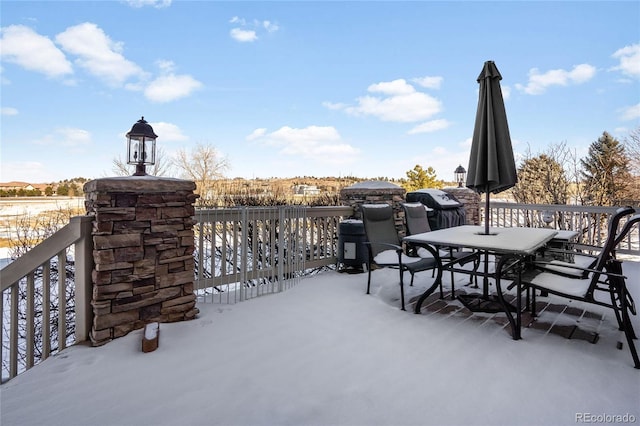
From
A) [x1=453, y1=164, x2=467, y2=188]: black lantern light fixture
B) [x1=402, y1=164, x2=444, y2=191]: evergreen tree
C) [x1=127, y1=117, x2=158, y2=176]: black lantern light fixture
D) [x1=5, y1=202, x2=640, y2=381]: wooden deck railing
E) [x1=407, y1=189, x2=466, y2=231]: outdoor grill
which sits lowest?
[x1=5, y1=202, x2=640, y2=381]: wooden deck railing

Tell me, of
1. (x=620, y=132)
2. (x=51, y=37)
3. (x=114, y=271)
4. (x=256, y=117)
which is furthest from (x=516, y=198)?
(x=51, y=37)

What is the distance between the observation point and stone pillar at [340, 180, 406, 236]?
15.9 ft

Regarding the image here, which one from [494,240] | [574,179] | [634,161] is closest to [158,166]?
[494,240]

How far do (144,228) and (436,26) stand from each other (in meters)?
8.97

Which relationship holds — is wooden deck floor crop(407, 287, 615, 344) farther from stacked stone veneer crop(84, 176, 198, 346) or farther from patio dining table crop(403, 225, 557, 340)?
stacked stone veneer crop(84, 176, 198, 346)

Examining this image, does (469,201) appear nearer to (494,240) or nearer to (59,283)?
(494,240)

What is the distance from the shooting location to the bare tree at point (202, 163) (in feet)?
40.4

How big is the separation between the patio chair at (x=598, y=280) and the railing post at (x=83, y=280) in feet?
11.0

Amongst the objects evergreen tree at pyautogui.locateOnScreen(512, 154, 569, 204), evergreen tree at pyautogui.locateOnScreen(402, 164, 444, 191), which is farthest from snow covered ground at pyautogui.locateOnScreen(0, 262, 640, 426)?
evergreen tree at pyautogui.locateOnScreen(402, 164, 444, 191)

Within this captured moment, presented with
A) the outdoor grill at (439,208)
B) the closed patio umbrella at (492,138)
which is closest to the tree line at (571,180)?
the outdoor grill at (439,208)

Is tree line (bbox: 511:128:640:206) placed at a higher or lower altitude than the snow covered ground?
higher

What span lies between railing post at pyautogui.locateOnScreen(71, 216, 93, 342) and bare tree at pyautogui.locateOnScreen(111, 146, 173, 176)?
23.0ft

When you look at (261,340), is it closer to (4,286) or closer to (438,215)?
(4,286)

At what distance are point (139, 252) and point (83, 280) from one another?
410mm
